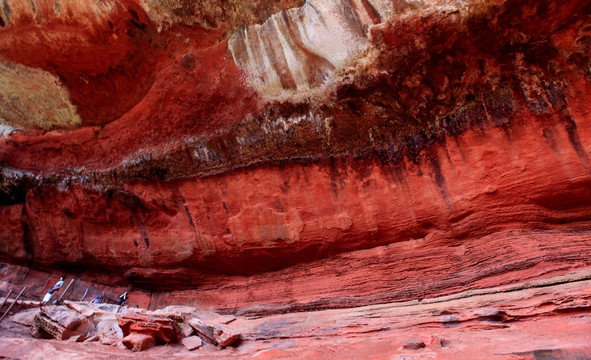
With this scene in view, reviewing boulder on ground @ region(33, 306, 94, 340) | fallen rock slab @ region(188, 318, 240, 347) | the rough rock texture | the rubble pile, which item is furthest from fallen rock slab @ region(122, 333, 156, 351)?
the rough rock texture

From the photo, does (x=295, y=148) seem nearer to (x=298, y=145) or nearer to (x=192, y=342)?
(x=298, y=145)

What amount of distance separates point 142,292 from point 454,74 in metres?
7.10

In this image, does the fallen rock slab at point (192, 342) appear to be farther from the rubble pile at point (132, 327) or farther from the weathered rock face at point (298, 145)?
the weathered rock face at point (298, 145)

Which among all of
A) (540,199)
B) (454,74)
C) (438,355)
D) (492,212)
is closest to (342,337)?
(438,355)

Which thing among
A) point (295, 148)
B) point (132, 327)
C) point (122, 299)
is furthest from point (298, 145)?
point (122, 299)

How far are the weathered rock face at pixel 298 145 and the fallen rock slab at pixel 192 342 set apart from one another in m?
1.50

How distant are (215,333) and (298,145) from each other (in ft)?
10.8

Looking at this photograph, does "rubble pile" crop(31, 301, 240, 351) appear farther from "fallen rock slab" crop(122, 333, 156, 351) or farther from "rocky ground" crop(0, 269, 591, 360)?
"rocky ground" crop(0, 269, 591, 360)

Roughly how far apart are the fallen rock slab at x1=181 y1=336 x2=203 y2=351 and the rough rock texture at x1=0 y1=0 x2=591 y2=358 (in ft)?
4.11

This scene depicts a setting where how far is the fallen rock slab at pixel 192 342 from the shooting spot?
5039mm

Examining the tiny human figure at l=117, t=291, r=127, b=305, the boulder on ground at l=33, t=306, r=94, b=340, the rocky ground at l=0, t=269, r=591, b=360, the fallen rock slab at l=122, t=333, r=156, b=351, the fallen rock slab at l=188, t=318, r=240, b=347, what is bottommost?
the rocky ground at l=0, t=269, r=591, b=360

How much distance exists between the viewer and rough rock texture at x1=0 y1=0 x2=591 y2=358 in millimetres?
5477

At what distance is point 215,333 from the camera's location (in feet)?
17.0

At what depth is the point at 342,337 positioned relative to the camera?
472 centimetres
